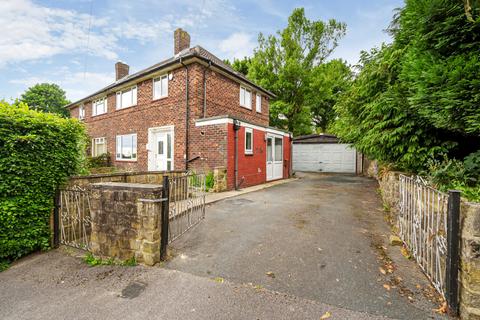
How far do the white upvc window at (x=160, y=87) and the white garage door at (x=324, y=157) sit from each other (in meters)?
12.7

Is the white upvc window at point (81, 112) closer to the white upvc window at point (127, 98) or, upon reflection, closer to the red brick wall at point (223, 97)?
the white upvc window at point (127, 98)

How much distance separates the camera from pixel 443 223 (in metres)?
2.22

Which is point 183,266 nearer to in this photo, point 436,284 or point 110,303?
point 110,303

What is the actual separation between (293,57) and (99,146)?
17895 millimetres

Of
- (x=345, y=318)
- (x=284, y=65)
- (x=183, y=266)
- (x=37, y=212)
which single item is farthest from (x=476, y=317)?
(x=284, y=65)

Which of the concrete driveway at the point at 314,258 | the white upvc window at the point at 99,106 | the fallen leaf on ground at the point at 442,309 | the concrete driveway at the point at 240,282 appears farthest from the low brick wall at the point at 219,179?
the white upvc window at the point at 99,106

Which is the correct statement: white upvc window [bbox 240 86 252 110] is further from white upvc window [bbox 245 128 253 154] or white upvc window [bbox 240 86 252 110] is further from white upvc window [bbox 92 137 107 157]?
white upvc window [bbox 92 137 107 157]

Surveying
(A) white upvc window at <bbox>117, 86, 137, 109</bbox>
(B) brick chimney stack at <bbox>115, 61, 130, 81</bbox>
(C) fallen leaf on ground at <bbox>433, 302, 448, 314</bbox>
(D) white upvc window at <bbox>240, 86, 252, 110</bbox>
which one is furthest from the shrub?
(B) brick chimney stack at <bbox>115, 61, 130, 81</bbox>

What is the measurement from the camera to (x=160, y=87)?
1116cm

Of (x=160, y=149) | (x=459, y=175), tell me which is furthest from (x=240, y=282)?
(x=160, y=149)

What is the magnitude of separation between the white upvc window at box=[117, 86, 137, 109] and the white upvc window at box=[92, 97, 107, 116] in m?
2.18

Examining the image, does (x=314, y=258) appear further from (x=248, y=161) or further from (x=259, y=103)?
(x=259, y=103)

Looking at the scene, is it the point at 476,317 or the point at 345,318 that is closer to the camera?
the point at 476,317

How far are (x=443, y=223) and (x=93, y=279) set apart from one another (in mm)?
4374
